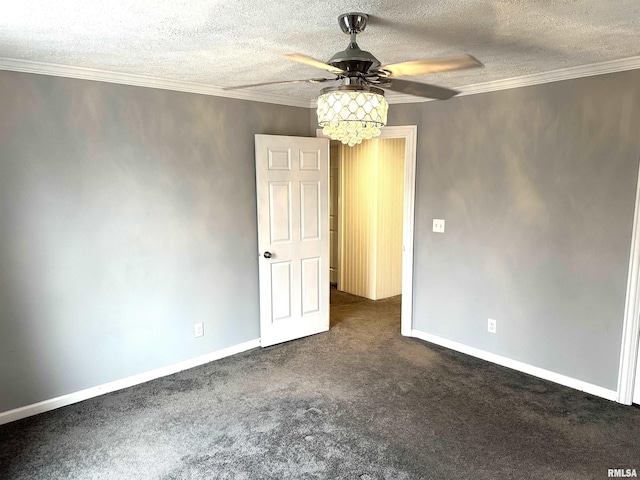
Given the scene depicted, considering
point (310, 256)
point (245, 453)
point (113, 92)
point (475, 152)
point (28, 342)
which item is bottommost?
point (245, 453)

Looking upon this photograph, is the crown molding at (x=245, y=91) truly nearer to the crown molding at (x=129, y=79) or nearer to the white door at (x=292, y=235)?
the crown molding at (x=129, y=79)

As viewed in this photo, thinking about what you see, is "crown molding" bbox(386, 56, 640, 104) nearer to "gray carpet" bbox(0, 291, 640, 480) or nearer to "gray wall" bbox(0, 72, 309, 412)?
"gray wall" bbox(0, 72, 309, 412)

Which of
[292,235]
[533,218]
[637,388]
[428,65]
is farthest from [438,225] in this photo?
[428,65]

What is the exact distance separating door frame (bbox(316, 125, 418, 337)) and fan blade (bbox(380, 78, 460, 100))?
0.34 metres

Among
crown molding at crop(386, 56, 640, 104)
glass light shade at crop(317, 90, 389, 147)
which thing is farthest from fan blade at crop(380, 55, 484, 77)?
crown molding at crop(386, 56, 640, 104)

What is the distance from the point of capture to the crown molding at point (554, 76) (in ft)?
8.83

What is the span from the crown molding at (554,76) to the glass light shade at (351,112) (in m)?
1.98

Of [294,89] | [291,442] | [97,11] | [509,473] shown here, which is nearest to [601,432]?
[509,473]

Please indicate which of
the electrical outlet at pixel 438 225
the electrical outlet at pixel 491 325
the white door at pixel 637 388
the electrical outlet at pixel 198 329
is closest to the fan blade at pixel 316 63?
the electrical outlet at pixel 438 225

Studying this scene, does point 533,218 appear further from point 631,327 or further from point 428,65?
point 428,65

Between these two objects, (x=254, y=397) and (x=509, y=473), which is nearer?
(x=509, y=473)

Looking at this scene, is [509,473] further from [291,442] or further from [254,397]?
[254,397]

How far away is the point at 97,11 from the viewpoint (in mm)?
1818

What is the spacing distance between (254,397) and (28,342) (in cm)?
155
